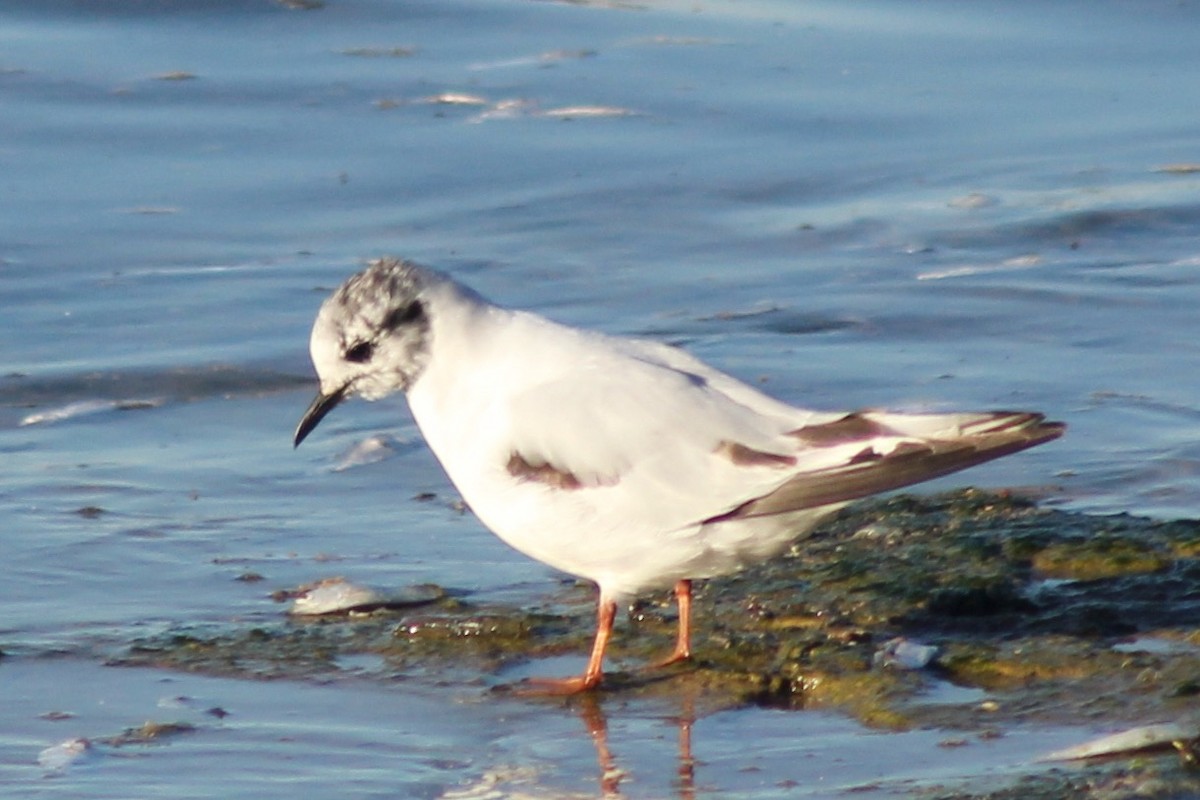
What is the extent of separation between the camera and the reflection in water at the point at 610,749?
168 inches

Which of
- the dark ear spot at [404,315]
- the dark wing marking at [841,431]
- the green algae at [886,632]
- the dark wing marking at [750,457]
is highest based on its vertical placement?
the dark ear spot at [404,315]

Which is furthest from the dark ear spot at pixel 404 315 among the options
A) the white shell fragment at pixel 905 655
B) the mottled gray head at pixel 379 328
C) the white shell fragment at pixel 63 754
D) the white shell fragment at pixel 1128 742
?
the white shell fragment at pixel 1128 742

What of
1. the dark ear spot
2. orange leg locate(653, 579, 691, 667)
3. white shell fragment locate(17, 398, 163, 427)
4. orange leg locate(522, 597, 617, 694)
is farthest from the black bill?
white shell fragment locate(17, 398, 163, 427)

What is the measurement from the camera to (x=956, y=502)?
5.96m

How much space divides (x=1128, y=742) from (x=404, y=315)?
2.04 meters

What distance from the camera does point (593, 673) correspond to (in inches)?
193

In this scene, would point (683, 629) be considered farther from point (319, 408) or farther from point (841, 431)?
point (319, 408)

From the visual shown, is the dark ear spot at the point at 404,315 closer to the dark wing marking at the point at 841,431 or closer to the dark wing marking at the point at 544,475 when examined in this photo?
the dark wing marking at the point at 544,475

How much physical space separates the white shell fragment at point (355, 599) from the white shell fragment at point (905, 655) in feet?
4.00

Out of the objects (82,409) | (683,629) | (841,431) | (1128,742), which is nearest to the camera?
(1128,742)

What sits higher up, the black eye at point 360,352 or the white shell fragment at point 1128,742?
the black eye at point 360,352

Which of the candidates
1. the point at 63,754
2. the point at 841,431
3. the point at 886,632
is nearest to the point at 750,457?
the point at 841,431

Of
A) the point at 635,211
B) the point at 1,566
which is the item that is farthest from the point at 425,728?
the point at 635,211

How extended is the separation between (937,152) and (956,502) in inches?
165
